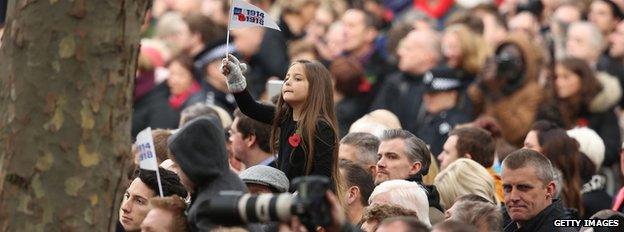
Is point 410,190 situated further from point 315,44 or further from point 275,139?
point 315,44

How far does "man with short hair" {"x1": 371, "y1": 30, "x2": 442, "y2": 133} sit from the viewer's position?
50.6 ft

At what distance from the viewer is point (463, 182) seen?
31.9 ft

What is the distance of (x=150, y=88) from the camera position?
16.4 metres

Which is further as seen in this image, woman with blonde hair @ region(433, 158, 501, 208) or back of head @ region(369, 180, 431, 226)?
woman with blonde hair @ region(433, 158, 501, 208)

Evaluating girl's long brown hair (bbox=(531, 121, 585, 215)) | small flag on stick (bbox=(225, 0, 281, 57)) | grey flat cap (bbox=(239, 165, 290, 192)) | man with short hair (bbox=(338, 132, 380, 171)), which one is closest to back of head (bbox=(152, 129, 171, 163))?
man with short hair (bbox=(338, 132, 380, 171))

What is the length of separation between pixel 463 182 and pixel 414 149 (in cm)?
37

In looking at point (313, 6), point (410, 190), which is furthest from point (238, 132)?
point (313, 6)

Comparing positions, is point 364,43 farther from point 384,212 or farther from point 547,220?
point 384,212

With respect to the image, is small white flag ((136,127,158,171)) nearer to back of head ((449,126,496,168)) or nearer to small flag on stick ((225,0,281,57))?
small flag on stick ((225,0,281,57))

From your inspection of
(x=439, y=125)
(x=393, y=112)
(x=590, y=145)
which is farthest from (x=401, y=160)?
(x=393, y=112)

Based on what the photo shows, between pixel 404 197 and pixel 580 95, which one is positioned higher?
pixel 404 197

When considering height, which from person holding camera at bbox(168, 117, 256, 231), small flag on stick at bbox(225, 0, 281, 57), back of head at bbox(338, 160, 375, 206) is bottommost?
back of head at bbox(338, 160, 375, 206)

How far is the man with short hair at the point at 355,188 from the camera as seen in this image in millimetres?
9180

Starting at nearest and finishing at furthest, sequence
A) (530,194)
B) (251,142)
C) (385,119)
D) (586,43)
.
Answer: (530,194), (251,142), (385,119), (586,43)
